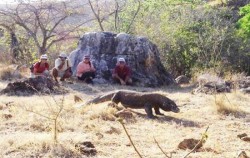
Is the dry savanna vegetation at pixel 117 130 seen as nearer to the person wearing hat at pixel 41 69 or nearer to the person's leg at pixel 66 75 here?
the person wearing hat at pixel 41 69

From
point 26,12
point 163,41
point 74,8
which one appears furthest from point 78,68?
point 74,8

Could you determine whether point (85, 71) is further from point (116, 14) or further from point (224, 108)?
point (116, 14)

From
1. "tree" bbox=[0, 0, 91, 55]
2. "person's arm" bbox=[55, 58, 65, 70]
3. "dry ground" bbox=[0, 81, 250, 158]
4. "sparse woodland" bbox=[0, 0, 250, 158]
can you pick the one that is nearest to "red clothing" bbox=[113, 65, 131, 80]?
"sparse woodland" bbox=[0, 0, 250, 158]

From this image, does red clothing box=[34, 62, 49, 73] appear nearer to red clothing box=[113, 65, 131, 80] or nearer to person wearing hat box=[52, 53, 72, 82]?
person wearing hat box=[52, 53, 72, 82]

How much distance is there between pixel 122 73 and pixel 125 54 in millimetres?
1221

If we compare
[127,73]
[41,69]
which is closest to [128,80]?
[127,73]

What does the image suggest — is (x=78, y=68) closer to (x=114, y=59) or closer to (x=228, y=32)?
(x=114, y=59)

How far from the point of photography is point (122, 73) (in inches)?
502

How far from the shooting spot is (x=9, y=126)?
6.05 metres

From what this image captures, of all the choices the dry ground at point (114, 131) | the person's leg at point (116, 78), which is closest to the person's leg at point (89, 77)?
the person's leg at point (116, 78)

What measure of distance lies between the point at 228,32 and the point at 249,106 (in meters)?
7.29

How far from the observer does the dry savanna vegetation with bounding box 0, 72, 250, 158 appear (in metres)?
4.74

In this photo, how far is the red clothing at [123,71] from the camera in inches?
500

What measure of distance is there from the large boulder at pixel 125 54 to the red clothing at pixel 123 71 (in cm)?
63
